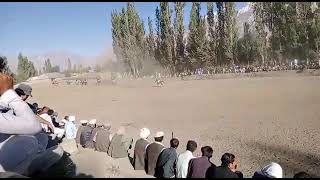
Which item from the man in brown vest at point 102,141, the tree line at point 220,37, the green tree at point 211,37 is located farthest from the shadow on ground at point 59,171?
the green tree at point 211,37

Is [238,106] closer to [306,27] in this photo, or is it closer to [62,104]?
[62,104]

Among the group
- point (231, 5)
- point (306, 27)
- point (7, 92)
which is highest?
point (231, 5)

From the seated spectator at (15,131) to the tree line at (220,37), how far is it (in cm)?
4186

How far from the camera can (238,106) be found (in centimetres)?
2269

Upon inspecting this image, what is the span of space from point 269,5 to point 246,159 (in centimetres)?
4402

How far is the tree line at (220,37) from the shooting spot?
44.8 metres

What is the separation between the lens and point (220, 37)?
166ft

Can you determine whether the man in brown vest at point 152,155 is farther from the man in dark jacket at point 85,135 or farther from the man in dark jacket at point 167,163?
the man in dark jacket at point 85,135

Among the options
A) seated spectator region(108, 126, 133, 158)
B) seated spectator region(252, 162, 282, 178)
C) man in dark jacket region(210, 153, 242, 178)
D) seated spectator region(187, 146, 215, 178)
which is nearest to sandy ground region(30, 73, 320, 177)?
seated spectator region(108, 126, 133, 158)

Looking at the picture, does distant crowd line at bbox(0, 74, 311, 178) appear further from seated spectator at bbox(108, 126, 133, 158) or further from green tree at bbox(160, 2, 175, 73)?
green tree at bbox(160, 2, 175, 73)

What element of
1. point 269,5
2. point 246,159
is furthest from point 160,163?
point 269,5

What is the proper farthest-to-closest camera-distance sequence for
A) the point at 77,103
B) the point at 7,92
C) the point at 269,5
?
1. the point at 269,5
2. the point at 77,103
3. the point at 7,92

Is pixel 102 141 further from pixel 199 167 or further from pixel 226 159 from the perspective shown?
pixel 226 159

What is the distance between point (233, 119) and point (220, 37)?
1299 inches
